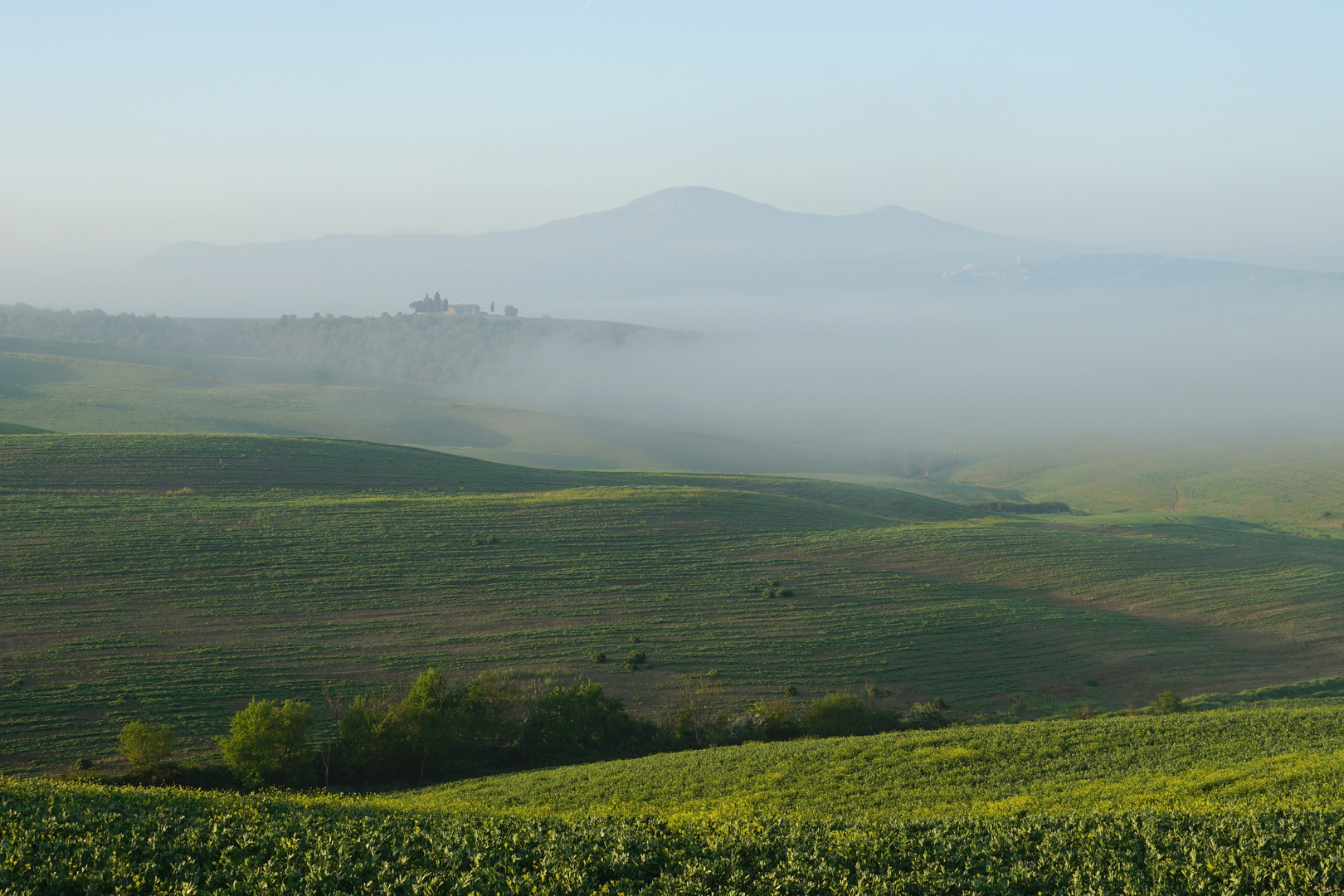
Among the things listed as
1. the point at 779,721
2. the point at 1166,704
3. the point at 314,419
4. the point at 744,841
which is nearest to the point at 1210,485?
the point at 1166,704

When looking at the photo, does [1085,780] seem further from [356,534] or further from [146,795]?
[356,534]

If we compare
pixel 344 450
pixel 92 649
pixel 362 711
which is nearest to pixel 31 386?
pixel 344 450

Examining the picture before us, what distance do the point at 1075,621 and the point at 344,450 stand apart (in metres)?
71.9

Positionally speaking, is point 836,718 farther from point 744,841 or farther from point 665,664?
point 744,841

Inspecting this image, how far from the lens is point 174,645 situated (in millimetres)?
46188

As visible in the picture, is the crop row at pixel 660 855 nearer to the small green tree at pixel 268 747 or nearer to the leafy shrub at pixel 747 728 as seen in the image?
the small green tree at pixel 268 747

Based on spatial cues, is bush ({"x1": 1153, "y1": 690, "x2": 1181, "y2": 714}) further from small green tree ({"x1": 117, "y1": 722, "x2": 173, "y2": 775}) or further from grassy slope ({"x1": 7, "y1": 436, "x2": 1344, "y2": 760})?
small green tree ({"x1": 117, "y1": 722, "x2": 173, "y2": 775})

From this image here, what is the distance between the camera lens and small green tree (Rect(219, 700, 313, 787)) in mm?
35094

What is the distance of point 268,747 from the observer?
35438 mm

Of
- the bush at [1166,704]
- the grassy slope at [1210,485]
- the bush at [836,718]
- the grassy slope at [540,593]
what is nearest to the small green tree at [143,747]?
the grassy slope at [540,593]

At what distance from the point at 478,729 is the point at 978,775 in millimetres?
22243

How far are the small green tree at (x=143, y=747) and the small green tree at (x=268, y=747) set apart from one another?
2.25 m

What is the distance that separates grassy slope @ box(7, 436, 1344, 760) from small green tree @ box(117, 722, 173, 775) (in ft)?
10.5

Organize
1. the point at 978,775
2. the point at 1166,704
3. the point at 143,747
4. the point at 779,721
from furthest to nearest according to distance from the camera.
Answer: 1. the point at 1166,704
2. the point at 779,721
3. the point at 143,747
4. the point at 978,775
